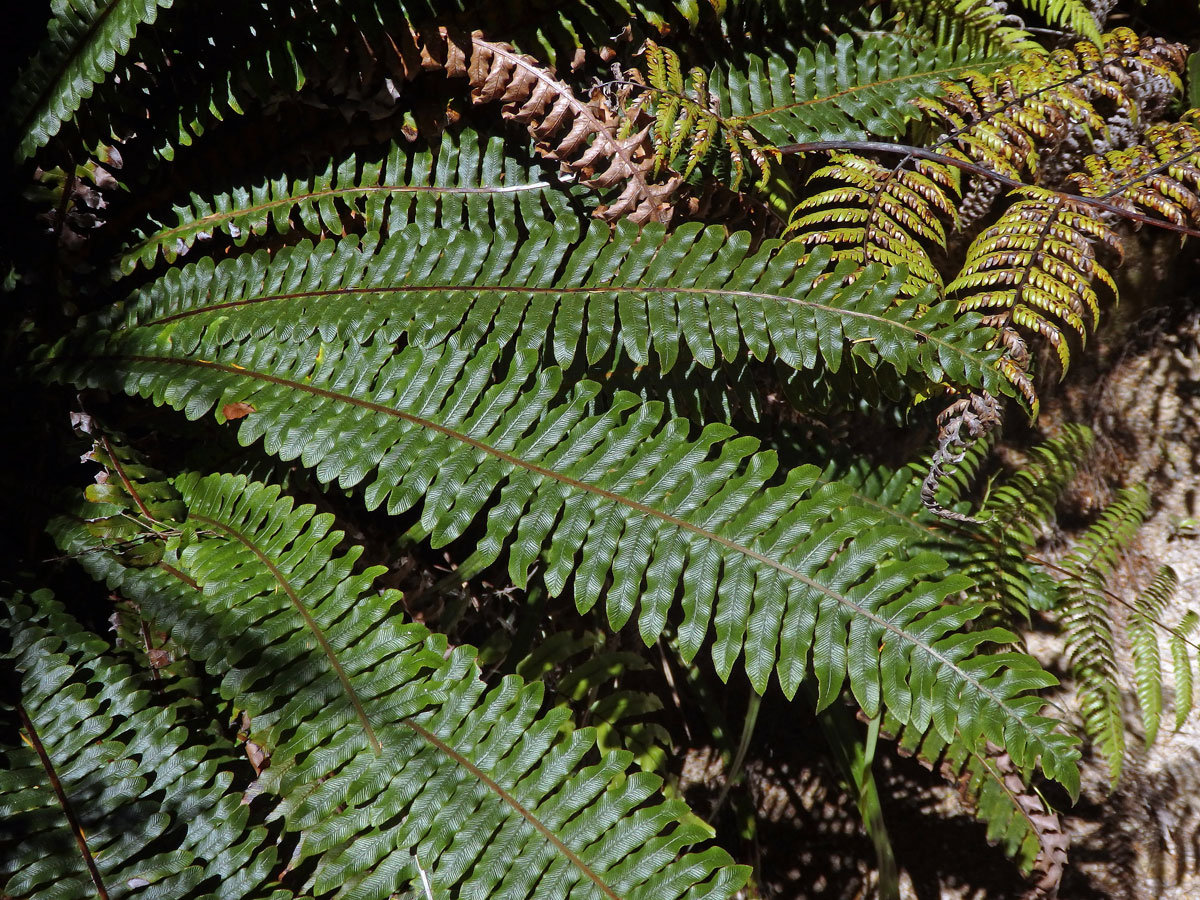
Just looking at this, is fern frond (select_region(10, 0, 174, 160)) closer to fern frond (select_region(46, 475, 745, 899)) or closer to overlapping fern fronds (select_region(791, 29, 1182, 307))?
fern frond (select_region(46, 475, 745, 899))

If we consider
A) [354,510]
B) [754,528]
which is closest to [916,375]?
[754,528]

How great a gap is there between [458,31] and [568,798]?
172cm

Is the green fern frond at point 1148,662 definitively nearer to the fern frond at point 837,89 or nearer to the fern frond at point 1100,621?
the fern frond at point 1100,621

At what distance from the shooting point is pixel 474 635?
228 centimetres

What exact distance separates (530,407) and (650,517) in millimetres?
311

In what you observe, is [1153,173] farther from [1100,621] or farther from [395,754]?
[395,754]

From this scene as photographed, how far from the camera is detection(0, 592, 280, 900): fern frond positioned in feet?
4.27

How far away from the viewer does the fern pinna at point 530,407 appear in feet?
4.33

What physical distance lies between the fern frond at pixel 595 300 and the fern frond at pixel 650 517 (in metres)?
0.10

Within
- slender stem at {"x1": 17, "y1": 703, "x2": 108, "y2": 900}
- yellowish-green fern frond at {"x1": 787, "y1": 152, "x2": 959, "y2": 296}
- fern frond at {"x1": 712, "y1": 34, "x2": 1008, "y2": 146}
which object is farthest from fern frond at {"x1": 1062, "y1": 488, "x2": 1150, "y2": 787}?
slender stem at {"x1": 17, "y1": 703, "x2": 108, "y2": 900}

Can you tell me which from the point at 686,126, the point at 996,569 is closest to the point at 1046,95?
the point at 686,126

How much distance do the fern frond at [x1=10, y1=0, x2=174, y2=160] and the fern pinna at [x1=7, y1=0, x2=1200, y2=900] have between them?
1 centimetres

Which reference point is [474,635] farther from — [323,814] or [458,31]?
[458,31]

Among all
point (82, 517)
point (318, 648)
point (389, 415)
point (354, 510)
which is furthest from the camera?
point (354, 510)
